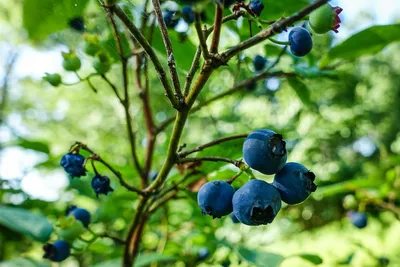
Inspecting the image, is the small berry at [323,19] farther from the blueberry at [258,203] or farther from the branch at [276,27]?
the blueberry at [258,203]

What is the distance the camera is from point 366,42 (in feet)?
4.34

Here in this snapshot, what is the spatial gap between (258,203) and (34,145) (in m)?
1.16

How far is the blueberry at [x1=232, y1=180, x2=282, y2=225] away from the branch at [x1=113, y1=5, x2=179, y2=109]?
7.0 inches

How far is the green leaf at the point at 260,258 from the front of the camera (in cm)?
115

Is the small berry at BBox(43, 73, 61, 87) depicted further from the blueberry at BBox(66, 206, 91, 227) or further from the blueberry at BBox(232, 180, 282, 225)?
the blueberry at BBox(232, 180, 282, 225)

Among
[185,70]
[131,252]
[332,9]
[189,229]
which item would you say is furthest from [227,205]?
[189,229]

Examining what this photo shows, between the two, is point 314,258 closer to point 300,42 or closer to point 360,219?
point 300,42

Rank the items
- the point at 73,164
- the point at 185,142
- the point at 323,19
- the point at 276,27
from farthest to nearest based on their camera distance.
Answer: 1. the point at 185,142
2. the point at 73,164
3. the point at 323,19
4. the point at 276,27

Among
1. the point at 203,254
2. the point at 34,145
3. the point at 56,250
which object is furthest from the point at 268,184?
the point at 34,145

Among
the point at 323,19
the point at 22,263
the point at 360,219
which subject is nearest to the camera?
the point at 323,19

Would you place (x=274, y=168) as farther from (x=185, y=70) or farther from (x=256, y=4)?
(x=185, y=70)

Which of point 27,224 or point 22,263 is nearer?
point 27,224

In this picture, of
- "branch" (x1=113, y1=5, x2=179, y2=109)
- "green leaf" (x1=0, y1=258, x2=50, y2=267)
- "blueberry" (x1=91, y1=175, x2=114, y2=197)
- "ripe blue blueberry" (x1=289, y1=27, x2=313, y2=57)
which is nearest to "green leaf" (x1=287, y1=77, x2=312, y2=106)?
"ripe blue blueberry" (x1=289, y1=27, x2=313, y2=57)

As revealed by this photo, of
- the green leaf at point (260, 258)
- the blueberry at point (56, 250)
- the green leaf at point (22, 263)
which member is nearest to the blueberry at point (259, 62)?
the green leaf at point (260, 258)
